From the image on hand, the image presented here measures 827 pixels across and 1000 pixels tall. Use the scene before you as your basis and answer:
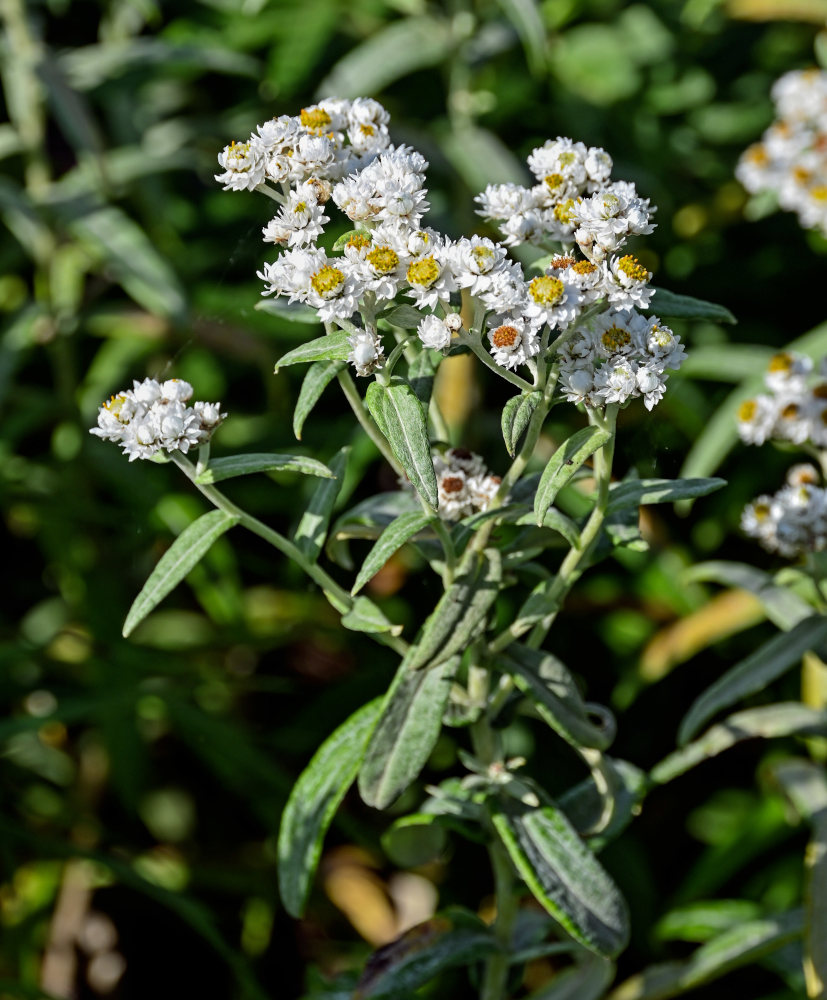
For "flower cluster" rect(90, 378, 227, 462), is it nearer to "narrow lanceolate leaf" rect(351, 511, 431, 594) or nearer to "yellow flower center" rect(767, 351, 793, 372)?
"narrow lanceolate leaf" rect(351, 511, 431, 594)

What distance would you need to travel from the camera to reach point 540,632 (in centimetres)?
108

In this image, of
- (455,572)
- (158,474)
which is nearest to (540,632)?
(455,572)

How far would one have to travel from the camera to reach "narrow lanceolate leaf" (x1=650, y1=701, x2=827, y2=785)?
133 cm

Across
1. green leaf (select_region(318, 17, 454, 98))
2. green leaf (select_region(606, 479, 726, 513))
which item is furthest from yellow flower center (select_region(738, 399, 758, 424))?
green leaf (select_region(318, 17, 454, 98))

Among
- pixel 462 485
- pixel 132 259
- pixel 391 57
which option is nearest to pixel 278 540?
pixel 462 485

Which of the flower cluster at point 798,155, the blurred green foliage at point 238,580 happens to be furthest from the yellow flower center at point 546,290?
the flower cluster at point 798,155

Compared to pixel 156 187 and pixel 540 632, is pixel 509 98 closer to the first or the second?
pixel 156 187

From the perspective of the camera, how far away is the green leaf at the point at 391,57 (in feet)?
6.66

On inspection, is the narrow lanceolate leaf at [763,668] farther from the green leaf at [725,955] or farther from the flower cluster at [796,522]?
the green leaf at [725,955]

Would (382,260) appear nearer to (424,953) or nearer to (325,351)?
(325,351)

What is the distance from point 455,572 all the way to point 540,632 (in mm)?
141

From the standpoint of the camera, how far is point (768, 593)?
142 cm

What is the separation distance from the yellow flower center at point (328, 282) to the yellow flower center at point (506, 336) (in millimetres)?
123

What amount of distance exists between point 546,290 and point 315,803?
57cm
